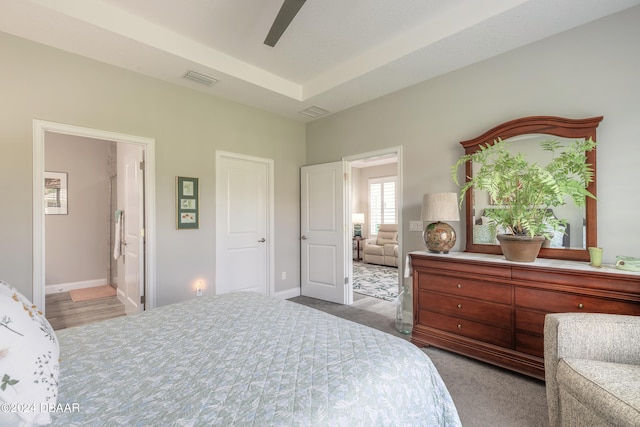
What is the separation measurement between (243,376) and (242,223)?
3.07 metres

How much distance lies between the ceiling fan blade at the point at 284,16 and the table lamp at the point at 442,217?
1.90 meters

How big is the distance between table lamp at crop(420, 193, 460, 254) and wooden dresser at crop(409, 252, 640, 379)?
0.16 meters

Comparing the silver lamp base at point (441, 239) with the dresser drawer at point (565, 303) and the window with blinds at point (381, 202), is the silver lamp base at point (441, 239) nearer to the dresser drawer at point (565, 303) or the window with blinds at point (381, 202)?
the dresser drawer at point (565, 303)

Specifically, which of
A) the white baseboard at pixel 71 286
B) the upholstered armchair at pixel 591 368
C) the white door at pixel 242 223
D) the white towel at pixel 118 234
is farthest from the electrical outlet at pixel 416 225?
the white baseboard at pixel 71 286

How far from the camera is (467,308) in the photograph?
8.04ft

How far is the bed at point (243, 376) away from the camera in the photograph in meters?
0.83

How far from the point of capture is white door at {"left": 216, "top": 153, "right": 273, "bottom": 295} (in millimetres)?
3715


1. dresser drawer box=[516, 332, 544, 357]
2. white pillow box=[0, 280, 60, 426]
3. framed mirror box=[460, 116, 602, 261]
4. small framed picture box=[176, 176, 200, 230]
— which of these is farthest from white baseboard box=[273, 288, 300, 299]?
white pillow box=[0, 280, 60, 426]

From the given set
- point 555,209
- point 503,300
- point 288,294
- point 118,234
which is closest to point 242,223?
point 288,294

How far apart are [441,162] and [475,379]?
2.04 meters

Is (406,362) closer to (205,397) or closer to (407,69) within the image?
(205,397)

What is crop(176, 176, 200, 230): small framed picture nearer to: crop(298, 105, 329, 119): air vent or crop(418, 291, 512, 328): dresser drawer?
crop(298, 105, 329, 119): air vent

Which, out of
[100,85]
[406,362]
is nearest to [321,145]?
[100,85]

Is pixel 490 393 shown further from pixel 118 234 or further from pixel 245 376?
pixel 118 234
